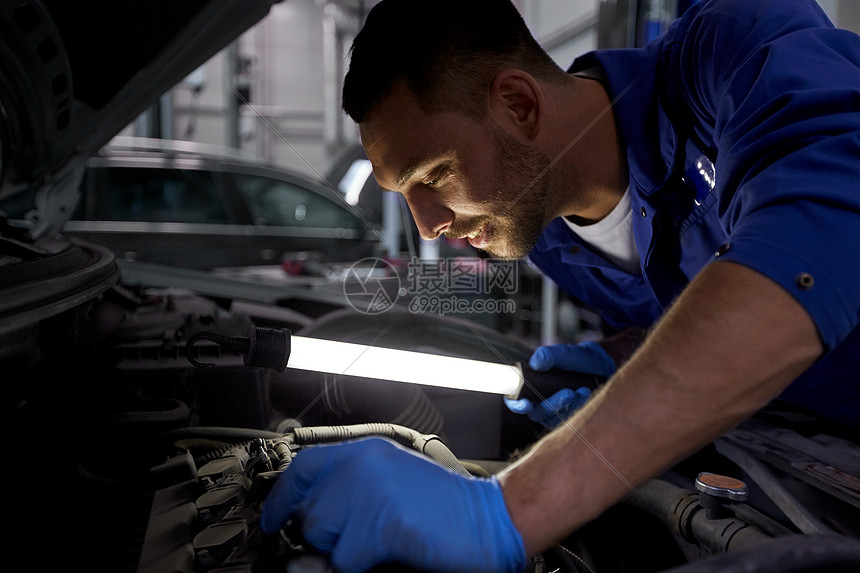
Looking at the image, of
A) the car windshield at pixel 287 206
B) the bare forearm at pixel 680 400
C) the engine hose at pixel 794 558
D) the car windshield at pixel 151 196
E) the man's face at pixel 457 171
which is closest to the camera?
the engine hose at pixel 794 558

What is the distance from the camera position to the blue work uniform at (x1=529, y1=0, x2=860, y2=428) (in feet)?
1.98

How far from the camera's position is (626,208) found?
53.8 inches

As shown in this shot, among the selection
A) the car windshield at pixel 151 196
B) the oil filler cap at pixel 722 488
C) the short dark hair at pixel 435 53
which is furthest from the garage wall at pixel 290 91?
the oil filler cap at pixel 722 488

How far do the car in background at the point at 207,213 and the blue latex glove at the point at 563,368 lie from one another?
2418mm

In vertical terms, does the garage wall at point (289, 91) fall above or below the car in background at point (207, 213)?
above

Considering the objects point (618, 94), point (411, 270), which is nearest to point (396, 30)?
point (618, 94)

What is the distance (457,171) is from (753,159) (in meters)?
0.53

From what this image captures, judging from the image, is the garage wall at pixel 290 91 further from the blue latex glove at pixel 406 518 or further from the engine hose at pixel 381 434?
the blue latex glove at pixel 406 518

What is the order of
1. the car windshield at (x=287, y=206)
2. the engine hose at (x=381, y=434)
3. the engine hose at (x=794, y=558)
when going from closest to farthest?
1. the engine hose at (x=794, y=558)
2. the engine hose at (x=381, y=434)
3. the car windshield at (x=287, y=206)

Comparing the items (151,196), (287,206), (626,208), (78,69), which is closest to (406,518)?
(626,208)

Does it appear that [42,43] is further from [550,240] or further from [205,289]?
[550,240]

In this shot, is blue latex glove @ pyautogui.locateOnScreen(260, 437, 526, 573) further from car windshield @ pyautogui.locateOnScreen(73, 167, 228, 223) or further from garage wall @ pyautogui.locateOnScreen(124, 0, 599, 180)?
garage wall @ pyautogui.locateOnScreen(124, 0, 599, 180)

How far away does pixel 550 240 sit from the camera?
165cm

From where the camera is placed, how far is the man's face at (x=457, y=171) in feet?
3.53
